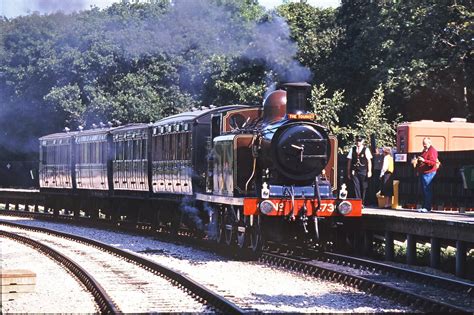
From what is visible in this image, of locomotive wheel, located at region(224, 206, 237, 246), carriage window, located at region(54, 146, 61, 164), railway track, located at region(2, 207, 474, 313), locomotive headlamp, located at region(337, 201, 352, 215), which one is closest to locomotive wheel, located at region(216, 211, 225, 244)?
locomotive wheel, located at region(224, 206, 237, 246)

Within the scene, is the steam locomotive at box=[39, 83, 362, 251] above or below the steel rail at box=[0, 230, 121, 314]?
above

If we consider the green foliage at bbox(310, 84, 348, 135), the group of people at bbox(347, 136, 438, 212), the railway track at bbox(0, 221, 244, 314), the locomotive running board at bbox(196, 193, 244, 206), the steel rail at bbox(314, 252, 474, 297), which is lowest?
the railway track at bbox(0, 221, 244, 314)

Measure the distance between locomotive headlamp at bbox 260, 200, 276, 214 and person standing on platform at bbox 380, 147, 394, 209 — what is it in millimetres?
6748

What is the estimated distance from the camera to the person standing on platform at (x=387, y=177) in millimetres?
23500

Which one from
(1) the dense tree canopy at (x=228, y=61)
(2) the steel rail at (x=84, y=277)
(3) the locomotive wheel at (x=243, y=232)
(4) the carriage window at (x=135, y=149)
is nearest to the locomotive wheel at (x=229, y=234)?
(3) the locomotive wheel at (x=243, y=232)

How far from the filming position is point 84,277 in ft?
50.2

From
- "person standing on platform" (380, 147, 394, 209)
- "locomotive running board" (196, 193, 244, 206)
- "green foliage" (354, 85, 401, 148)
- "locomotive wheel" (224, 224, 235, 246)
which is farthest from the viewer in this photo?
"green foliage" (354, 85, 401, 148)

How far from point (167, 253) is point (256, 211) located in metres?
3.30

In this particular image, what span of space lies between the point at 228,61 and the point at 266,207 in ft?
83.2

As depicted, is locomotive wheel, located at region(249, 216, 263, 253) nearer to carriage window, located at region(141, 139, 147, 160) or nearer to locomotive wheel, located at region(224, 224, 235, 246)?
locomotive wheel, located at region(224, 224, 235, 246)

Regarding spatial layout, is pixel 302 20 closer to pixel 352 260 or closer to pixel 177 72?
pixel 177 72

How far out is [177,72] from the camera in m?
51.4

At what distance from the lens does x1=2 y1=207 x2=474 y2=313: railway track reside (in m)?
12.1

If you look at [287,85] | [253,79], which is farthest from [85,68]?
[287,85]
